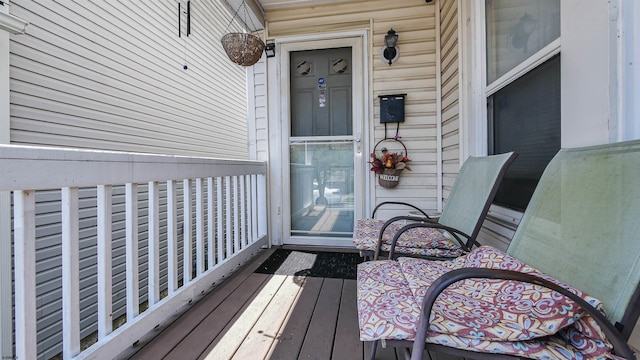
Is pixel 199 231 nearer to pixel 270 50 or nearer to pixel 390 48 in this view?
pixel 270 50

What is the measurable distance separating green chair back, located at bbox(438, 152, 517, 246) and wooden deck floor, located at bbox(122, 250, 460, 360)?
86 centimetres

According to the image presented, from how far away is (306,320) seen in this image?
167 cm

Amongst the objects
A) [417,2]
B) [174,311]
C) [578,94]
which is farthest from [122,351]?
[417,2]

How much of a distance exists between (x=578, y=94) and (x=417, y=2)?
2.45 metres

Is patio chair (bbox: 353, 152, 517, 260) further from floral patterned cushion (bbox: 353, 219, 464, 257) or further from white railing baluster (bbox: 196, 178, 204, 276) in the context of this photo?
white railing baluster (bbox: 196, 178, 204, 276)

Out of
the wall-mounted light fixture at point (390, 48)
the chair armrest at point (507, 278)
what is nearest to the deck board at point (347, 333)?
the chair armrest at point (507, 278)

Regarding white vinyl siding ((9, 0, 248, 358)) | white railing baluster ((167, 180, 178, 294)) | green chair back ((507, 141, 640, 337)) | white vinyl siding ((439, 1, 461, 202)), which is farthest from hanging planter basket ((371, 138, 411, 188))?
white vinyl siding ((9, 0, 248, 358))

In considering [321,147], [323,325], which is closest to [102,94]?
[321,147]

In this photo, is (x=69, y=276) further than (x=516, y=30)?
A: No

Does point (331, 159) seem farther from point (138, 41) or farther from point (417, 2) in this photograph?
point (138, 41)

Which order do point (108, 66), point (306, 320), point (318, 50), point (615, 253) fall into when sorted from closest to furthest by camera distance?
point (615, 253), point (306, 320), point (108, 66), point (318, 50)

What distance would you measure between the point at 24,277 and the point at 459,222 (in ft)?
6.94

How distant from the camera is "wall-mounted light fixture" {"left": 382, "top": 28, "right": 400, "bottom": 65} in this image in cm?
294

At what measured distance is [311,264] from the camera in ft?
8.70
